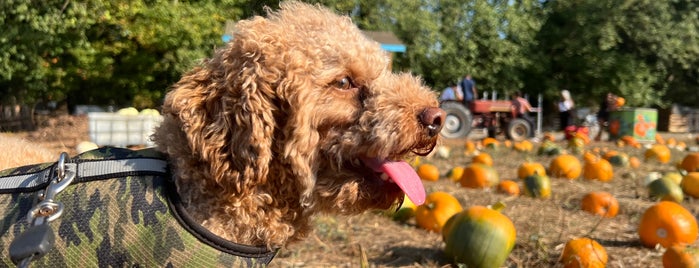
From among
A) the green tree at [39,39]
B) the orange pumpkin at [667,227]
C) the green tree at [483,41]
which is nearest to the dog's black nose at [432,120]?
the orange pumpkin at [667,227]

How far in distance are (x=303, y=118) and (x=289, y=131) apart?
0.24 ft

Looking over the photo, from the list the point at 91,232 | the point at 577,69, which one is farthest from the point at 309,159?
the point at 577,69

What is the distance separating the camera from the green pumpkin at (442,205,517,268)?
12.2ft

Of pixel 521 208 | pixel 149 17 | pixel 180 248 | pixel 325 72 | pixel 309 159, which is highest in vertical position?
pixel 149 17

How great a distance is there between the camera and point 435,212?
484 cm

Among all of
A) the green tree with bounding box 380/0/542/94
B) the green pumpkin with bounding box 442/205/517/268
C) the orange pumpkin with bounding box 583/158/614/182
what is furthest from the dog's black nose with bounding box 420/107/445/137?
the green tree with bounding box 380/0/542/94

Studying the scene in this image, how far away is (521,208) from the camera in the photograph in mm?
5566

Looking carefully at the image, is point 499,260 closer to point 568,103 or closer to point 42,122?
point 568,103

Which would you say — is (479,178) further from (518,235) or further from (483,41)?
(483,41)

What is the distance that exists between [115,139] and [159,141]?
26.5ft

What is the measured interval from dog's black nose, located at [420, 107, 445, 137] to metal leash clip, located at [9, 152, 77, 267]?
1.29 m

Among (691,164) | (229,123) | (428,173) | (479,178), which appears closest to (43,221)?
(229,123)

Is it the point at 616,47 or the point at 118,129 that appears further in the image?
the point at 616,47

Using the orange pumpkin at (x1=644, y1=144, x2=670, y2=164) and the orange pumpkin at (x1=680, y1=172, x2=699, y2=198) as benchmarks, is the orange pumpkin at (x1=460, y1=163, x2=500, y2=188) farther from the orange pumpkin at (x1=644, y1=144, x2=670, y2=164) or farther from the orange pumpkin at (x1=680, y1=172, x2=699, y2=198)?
the orange pumpkin at (x1=644, y1=144, x2=670, y2=164)
